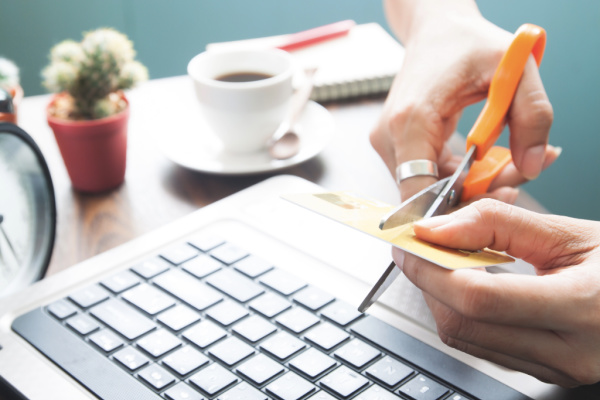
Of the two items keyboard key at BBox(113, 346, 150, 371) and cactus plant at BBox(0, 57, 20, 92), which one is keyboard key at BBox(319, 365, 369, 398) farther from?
cactus plant at BBox(0, 57, 20, 92)

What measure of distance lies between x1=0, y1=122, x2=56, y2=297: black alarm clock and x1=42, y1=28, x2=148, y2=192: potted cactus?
0.13 m

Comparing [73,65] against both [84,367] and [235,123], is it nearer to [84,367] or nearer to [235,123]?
[235,123]

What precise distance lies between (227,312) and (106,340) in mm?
93

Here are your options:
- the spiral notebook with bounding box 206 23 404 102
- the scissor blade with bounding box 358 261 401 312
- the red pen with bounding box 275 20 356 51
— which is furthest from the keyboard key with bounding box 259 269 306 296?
the red pen with bounding box 275 20 356 51

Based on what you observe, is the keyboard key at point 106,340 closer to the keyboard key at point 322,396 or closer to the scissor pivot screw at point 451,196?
the keyboard key at point 322,396

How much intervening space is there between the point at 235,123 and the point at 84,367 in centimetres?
39

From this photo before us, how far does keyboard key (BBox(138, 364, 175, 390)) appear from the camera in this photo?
0.42m

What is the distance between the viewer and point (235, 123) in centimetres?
75

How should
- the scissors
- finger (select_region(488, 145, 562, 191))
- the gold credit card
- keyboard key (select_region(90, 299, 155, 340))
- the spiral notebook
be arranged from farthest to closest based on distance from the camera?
the spiral notebook → finger (select_region(488, 145, 562, 191)) → the scissors → keyboard key (select_region(90, 299, 155, 340)) → the gold credit card

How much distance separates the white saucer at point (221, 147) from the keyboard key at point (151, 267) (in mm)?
209

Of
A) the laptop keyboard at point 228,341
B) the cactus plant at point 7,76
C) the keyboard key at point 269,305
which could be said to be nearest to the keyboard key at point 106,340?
the laptop keyboard at point 228,341

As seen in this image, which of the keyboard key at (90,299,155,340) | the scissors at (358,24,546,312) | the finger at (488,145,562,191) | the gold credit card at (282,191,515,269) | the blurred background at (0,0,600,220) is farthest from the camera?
the blurred background at (0,0,600,220)

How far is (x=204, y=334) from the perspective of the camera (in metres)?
0.46

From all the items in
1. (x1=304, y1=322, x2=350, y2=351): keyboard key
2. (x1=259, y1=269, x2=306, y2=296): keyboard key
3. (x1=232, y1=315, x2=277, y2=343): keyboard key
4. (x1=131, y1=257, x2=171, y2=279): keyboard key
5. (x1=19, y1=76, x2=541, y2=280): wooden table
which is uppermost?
(x1=131, y1=257, x2=171, y2=279): keyboard key
